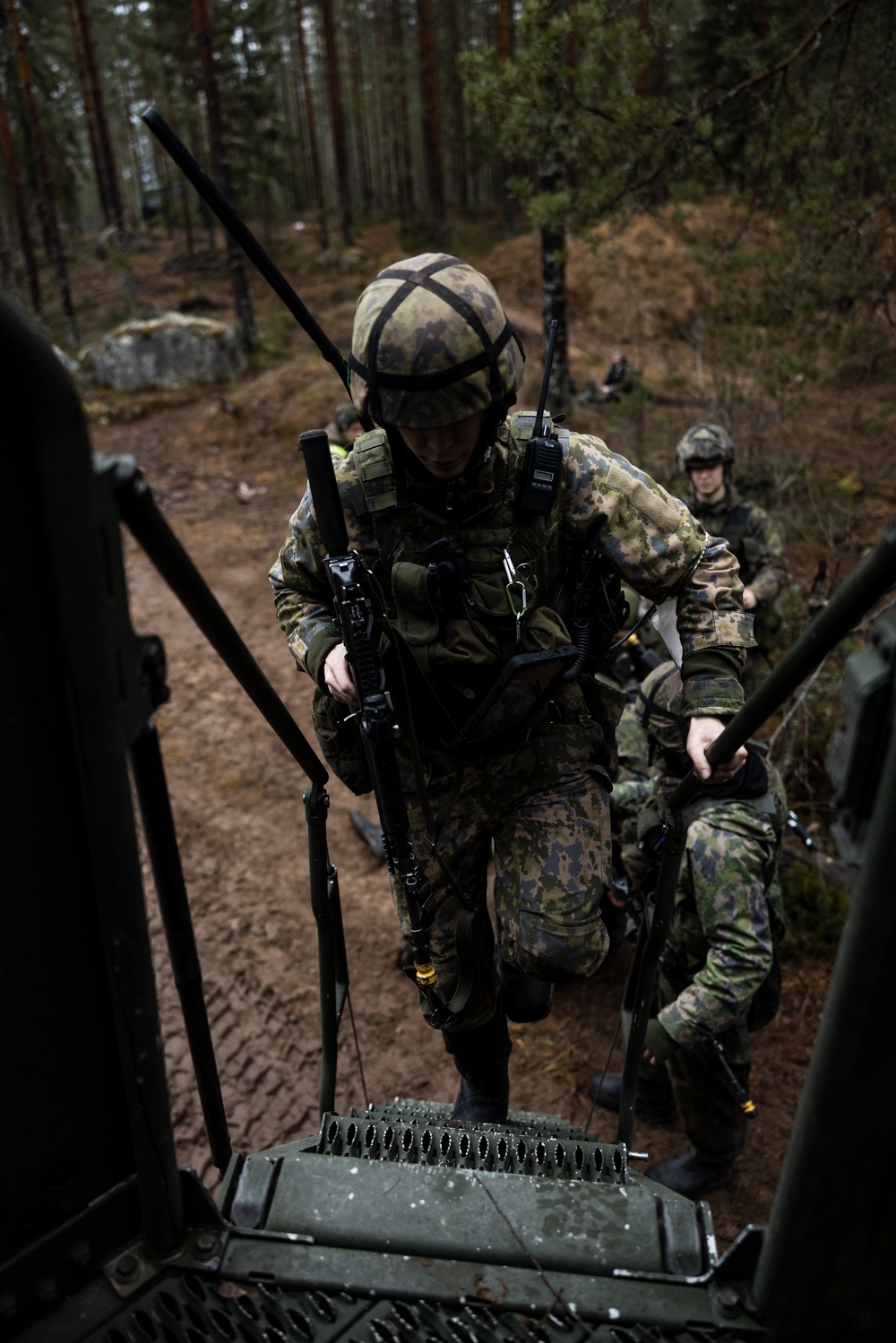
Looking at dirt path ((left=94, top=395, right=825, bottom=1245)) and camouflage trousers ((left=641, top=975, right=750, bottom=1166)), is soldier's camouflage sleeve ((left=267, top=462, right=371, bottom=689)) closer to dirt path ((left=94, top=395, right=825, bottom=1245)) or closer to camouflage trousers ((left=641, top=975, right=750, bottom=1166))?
camouflage trousers ((left=641, top=975, right=750, bottom=1166))

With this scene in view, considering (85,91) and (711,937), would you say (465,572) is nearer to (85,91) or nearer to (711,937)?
(711,937)

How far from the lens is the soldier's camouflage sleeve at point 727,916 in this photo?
3320 millimetres

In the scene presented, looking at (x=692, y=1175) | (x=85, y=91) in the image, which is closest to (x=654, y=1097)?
(x=692, y=1175)

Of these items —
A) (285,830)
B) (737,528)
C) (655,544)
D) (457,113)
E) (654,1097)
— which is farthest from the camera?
(457,113)

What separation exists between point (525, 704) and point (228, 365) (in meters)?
15.3

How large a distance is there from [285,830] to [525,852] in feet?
11.8

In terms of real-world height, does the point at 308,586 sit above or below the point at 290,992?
above

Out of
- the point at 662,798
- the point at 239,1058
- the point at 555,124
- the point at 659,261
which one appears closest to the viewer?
the point at 662,798

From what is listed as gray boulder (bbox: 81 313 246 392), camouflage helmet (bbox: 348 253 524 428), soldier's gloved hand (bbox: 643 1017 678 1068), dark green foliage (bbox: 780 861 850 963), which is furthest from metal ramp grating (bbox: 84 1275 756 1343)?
gray boulder (bbox: 81 313 246 392)

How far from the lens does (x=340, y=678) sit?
2451 mm

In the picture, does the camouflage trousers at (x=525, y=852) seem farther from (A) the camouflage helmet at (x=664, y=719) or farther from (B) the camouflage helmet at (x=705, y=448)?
(B) the camouflage helmet at (x=705, y=448)

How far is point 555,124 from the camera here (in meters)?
5.89

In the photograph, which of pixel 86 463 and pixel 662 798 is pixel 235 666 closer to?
pixel 86 463

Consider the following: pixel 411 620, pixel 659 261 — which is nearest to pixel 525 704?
pixel 411 620
